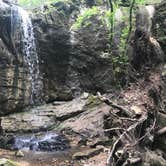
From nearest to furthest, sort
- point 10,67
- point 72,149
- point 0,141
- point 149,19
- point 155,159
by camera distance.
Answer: point 155,159 → point 72,149 → point 0,141 → point 149,19 → point 10,67

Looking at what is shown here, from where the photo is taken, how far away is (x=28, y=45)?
62.5 ft

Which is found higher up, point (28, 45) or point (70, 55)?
point (28, 45)

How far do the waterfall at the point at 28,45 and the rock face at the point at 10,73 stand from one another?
0.94 ft

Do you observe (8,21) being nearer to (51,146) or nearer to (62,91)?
(62,91)

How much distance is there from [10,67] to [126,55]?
5.74 meters

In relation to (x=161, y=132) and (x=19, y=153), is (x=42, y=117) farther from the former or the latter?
(x=161, y=132)

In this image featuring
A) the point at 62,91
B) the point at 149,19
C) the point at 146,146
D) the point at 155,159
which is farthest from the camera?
the point at 62,91

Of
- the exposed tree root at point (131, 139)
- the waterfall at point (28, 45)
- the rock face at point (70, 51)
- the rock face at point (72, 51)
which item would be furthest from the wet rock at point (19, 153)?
the rock face at point (72, 51)

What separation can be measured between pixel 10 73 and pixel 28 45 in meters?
2.04

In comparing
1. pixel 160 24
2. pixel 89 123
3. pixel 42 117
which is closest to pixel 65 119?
pixel 42 117

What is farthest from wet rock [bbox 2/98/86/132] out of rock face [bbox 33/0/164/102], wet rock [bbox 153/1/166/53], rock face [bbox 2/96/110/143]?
wet rock [bbox 153/1/166/53]

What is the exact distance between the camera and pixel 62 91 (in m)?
19.4

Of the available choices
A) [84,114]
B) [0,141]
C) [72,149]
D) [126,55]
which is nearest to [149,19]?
[126,55]

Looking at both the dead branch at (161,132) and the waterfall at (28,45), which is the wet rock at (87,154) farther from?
the waterfall at (28,45)
